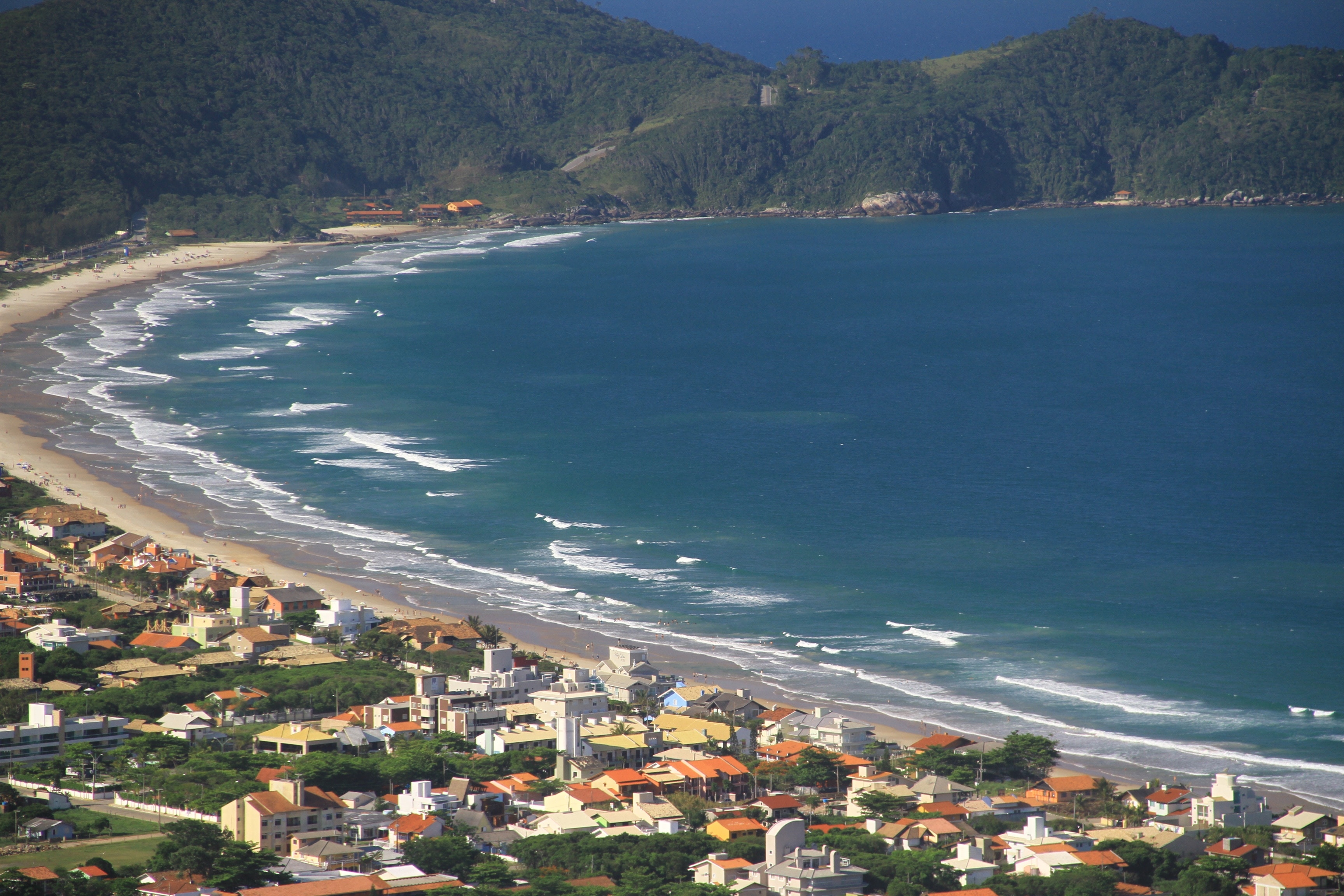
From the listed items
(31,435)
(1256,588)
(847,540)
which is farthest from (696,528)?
(31,435)

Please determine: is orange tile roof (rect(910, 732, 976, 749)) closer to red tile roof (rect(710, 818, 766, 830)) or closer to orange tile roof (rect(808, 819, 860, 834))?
orange tile roof (rect(808, 819, 860, 834))

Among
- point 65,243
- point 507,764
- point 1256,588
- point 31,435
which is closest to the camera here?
point 507,764

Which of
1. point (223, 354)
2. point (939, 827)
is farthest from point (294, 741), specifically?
point (223, 354)

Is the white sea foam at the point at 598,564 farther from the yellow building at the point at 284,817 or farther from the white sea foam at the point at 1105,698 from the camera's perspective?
the yellow building at the point at 284,817

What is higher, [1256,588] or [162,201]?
[162,201]

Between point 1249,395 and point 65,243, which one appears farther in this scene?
point 65,243

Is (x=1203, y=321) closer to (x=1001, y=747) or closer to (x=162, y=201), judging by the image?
(x=1001, y=747)

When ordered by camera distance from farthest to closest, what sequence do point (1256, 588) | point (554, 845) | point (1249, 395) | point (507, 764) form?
→ point (1249, 395) < point (1256, 588) < point (507, 764) < point (554, 845)

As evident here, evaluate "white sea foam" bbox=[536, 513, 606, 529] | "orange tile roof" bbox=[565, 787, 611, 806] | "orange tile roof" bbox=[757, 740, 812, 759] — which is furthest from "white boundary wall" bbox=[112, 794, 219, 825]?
"white sea foam" bbox=[536, 513, 606, 529]
